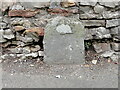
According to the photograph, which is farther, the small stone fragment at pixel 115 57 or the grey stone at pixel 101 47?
the grey stone at pixel 101 47

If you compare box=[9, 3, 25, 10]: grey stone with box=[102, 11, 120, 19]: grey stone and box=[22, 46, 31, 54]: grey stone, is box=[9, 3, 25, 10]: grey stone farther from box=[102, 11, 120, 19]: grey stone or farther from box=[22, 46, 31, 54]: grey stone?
box=[102, 11, 120, 19]: grey stone

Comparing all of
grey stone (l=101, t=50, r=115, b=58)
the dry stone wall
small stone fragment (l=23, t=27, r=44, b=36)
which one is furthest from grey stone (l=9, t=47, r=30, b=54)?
grey stone (l=101, t=50, r=115, b=58)

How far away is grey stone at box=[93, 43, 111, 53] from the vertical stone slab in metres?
0.34

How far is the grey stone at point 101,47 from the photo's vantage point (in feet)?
11.2

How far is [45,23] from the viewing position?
3318 mm

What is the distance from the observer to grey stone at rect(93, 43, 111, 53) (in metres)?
3.41

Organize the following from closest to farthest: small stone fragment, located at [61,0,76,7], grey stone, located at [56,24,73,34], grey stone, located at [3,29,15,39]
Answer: grey stone, located at [56,24,73,34] → small stone fragment, located at [61,0,76,7] → grey stone, located at [3,29,15,39]

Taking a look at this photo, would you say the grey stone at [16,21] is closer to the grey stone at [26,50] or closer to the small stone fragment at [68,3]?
the grey stone at [26,50]

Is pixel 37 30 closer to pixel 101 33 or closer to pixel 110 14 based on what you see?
pixel 101 33

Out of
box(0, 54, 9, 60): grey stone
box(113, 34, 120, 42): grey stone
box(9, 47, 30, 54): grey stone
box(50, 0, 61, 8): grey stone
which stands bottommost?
box(0, 54, 9, 60): grey stone

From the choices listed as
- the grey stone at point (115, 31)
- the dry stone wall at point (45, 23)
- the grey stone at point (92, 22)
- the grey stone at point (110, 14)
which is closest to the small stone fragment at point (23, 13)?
the dry stone wall at point (45, 23)

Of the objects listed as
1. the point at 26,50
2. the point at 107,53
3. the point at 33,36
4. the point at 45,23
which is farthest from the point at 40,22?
the point at 107,53

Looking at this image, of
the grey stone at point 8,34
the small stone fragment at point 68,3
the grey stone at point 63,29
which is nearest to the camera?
the grey stone at point 63,29

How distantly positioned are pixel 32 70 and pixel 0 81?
45 cm
